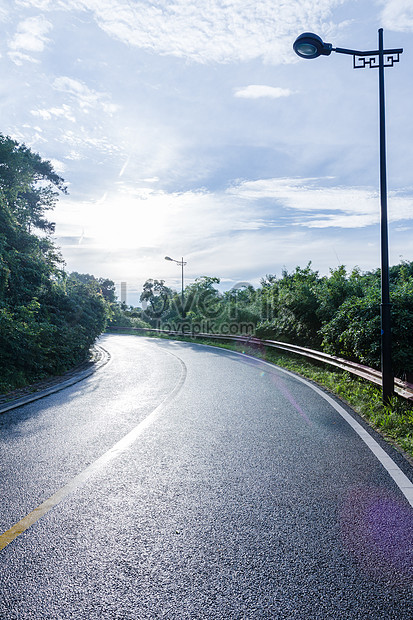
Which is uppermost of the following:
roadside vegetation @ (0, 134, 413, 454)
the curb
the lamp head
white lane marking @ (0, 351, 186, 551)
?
the lamp head

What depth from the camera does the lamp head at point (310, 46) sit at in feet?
Answer: 23.5

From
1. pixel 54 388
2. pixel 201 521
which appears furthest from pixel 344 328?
pixel 201 521

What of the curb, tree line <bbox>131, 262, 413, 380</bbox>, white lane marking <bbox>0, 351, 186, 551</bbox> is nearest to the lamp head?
tree line <bbox>131, 262, 413, 380</bbox>

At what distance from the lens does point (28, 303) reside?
12219 mm

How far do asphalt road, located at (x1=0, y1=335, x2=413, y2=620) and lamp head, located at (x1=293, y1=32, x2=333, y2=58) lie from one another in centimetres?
678

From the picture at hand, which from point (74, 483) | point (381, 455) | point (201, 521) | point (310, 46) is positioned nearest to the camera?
point (201, 521)

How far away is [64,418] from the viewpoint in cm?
700

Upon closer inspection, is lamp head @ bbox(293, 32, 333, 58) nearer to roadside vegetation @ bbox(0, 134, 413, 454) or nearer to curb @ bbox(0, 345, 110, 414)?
roadside vegetation @ bbox(0, 134, 413, 454)

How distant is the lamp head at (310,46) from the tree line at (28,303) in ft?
28.6

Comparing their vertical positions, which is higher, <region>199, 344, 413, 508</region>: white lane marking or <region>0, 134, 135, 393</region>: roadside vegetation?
<region>0, 134, 135, 393</region>: roadside vegetation

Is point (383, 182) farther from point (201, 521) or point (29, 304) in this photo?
point (29, 304)

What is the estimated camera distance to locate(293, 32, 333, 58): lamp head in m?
7.17

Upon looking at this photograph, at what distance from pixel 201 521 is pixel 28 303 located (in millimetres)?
10595

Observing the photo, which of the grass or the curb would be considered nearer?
the grass
